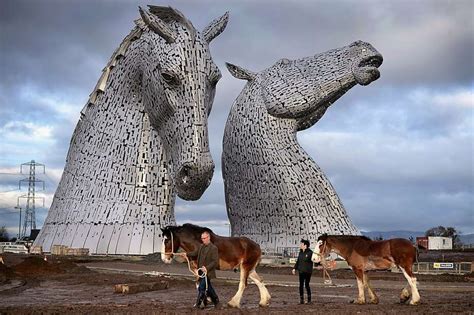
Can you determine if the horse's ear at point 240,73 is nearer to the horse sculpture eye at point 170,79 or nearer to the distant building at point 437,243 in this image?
the horse sculpture eye at point 170,79

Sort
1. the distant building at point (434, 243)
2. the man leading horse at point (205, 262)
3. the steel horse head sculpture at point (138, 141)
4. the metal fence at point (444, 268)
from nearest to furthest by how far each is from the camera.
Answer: the man leading horse at point (205, 262)
the steel horse head sculpture at point (138, 141)
the metal fence at point (444, 268)
the distant building at point (434, 243)

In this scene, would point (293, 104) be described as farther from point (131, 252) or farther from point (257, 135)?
point (131, 252)

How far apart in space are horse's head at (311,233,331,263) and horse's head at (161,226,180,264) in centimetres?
265

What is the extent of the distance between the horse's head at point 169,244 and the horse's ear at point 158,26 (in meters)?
16.6

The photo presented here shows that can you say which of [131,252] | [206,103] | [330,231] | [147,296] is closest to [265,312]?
[147,296]

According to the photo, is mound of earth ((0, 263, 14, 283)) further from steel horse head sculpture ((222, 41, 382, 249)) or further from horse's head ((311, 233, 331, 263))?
steel horse head sculpture ((222, 41, 382, 249))

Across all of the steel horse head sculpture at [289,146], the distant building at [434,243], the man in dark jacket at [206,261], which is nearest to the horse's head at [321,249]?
the man in dark jacket at [206,261]

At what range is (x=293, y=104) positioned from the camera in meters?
33.6

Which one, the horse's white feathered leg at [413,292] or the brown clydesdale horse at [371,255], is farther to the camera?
the brown clydesdale horse at [371,255]

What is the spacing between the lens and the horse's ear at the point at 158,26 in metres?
27.2

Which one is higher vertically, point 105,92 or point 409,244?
point 105,92

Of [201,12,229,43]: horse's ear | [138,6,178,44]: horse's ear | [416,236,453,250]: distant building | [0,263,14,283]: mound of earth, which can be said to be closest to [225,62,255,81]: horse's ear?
[201,12,229,43]: horse's ear

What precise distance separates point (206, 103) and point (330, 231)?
9096 millimetres

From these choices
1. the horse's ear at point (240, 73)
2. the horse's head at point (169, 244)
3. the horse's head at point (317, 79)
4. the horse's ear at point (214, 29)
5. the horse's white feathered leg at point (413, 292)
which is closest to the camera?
the horse's head at point (169, 244)
